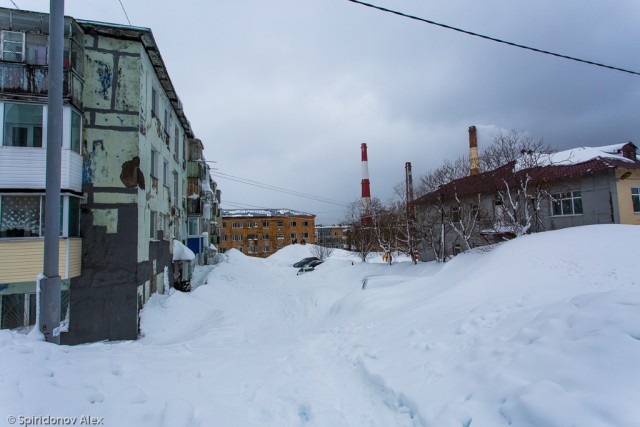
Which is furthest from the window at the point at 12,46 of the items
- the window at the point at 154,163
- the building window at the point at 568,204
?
the building window at the point at 568,204

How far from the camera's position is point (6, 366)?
348 centimetres

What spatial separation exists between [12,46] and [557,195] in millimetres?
27722

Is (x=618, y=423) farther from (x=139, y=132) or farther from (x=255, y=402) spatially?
(x=139, y=132)

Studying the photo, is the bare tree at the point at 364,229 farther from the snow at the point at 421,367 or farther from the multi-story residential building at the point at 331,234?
the multi-story residential building at the point at 331,234

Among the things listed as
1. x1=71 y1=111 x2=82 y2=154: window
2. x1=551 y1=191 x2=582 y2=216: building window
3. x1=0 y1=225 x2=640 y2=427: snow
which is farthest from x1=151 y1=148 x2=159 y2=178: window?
x1=551 y1=191 x2=582 y2=216: building window

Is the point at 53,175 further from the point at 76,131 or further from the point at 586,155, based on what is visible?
the point at 586,155

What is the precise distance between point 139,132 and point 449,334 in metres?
11.2

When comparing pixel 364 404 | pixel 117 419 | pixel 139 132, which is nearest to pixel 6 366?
pixel 117 419

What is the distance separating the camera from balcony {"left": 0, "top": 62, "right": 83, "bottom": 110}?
9.12 metres

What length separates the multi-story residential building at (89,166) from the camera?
9.11 m

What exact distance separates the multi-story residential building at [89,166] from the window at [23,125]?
0.9 inches

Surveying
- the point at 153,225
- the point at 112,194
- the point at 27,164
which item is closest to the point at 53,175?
the point at 27,164

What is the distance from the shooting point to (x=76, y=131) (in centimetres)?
1009

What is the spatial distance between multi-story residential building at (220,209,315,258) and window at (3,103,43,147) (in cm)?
5143
